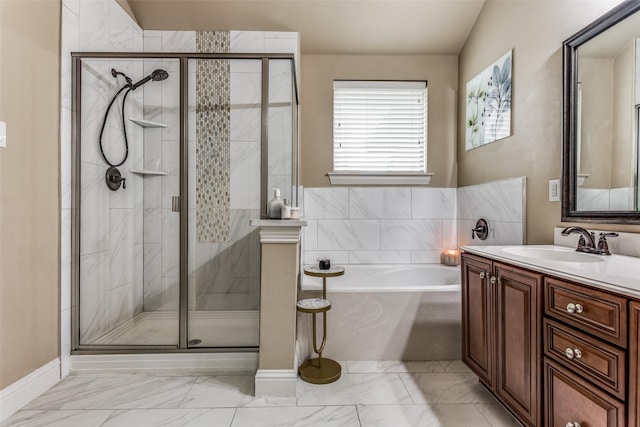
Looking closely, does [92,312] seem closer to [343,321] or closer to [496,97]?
[343,321]

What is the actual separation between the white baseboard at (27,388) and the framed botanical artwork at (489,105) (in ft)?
10.3

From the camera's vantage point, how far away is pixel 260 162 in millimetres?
1945

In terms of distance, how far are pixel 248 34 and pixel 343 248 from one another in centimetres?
205

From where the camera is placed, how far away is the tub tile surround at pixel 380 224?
2842 mm

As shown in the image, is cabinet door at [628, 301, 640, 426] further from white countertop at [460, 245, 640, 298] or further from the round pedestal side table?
the round pedestal side table

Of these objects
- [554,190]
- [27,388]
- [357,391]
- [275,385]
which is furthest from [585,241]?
[27,388]

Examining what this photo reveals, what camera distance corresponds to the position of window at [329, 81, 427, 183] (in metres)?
Result: 2.87

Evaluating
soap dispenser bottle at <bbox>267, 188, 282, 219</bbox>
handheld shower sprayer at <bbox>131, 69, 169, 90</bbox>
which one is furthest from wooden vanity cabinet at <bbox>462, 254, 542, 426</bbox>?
handheld shower sprayer at <bbox>131, 69, 169, 90</bbox>

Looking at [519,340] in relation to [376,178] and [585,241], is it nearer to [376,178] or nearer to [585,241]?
[585,241]

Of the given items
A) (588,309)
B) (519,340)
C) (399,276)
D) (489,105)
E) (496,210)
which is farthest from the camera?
(399,276)

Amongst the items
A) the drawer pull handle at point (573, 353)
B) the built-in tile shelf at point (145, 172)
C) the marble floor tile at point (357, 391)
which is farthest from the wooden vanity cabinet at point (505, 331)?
the built-in tile shelf at point (145, 172)

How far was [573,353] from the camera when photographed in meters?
1.01

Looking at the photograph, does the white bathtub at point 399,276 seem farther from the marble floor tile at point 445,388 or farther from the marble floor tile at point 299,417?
the marble floor tile at point 299,417

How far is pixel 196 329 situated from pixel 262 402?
2.09ft
